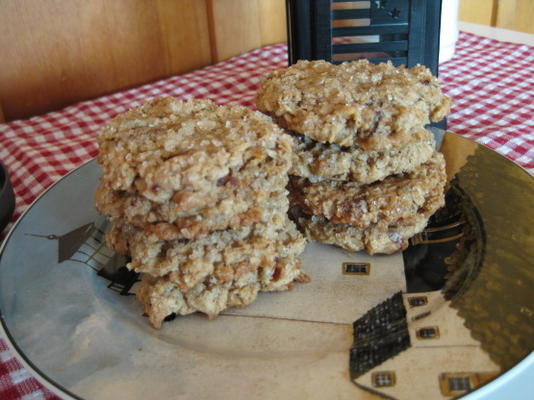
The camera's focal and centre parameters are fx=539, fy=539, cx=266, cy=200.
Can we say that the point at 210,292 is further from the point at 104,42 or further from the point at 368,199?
the point at 104,42

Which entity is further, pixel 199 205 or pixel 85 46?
pixel 85 46

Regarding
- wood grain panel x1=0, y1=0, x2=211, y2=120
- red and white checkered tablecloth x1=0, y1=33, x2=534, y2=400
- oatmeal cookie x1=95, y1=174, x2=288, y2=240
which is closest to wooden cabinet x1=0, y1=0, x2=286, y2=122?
wood grain panel x1=0, y1=0, x2=211, y2=120

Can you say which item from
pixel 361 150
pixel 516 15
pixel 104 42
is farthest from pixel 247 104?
pixel 516 15

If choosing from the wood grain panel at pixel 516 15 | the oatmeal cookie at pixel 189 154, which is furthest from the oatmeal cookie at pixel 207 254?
the wood grain panel at pixel 516 15

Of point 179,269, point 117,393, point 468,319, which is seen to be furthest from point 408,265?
point 117,393

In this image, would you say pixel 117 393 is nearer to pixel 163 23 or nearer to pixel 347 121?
pixel 347 121

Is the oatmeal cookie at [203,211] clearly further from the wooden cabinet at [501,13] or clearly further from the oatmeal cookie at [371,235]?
the wooden cabinet at [501,13]
